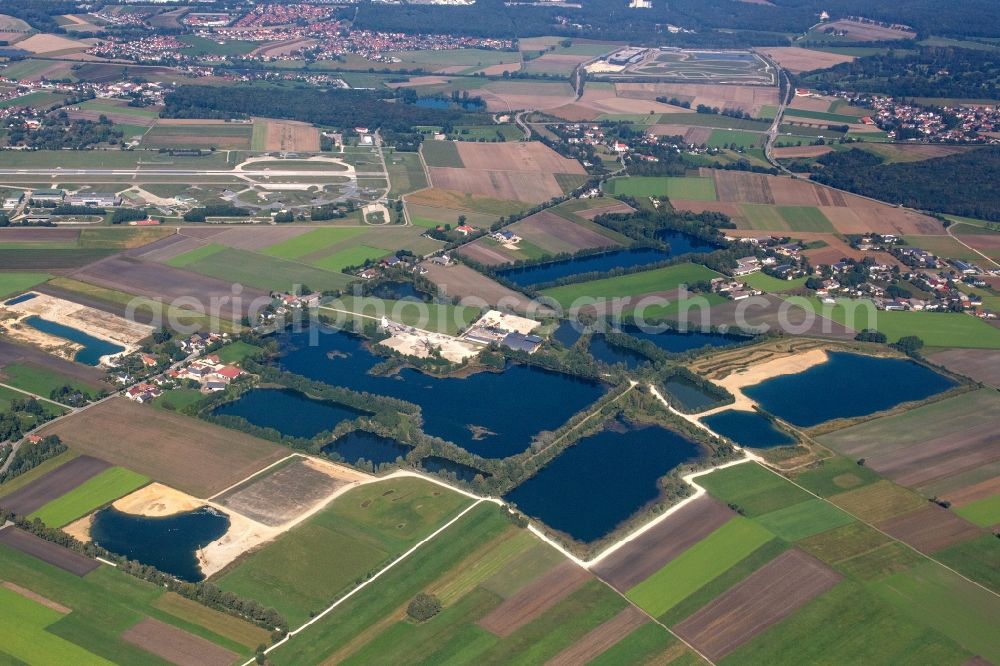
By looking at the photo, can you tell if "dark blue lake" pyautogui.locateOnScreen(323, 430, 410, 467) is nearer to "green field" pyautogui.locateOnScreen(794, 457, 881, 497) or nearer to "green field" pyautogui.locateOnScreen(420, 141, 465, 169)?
"green field" pyautogui.locateOnScreen(794, 457, 881, 497)

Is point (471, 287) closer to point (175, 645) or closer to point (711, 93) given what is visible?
point (175, 645)

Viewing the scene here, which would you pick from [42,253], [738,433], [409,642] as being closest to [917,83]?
[738,433]

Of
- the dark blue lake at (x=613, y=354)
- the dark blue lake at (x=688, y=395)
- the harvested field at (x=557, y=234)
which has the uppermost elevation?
the harvested field at (x=557, y=234)

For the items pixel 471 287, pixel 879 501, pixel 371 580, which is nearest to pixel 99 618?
pixel 371 580

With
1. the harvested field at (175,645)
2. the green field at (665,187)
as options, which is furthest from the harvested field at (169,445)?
the green field at (665,187)

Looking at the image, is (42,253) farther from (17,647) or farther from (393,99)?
(393,99)

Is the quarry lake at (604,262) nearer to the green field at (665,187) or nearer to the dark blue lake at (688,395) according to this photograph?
the green field at (665,187)
